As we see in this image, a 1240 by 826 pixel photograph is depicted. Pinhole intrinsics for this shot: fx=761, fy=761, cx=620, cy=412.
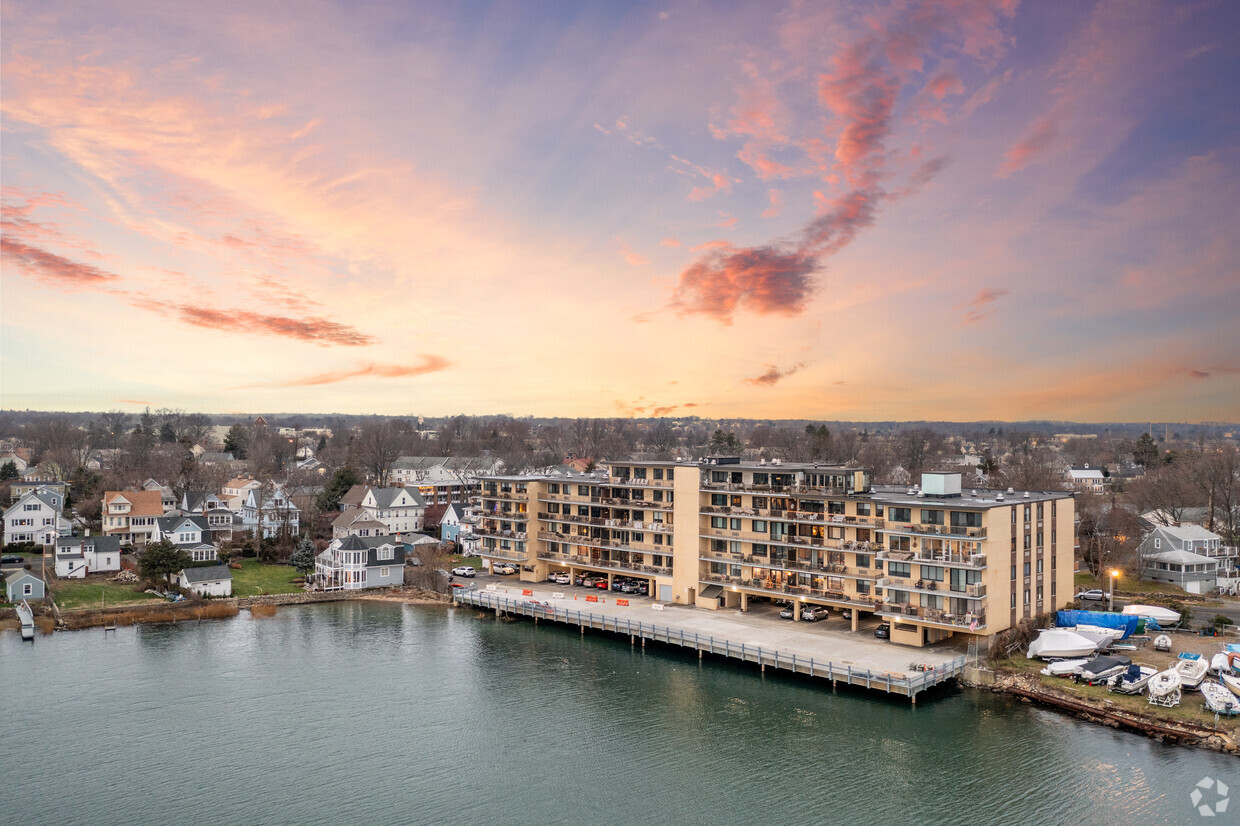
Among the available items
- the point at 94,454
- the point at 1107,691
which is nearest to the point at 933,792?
the point at 1107,691

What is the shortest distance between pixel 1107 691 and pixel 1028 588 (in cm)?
912

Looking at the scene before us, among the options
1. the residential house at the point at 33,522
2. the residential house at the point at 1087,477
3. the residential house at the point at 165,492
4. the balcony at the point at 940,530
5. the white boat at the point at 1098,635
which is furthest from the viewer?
the residential house at the point at 1087,477

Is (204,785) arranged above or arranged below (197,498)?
below

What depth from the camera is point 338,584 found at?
227ft

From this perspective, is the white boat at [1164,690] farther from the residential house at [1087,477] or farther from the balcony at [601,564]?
the residential house at [1087,477]

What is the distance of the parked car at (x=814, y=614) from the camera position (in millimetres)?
52906

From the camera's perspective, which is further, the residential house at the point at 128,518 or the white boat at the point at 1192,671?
the residential house at the point at 128,518

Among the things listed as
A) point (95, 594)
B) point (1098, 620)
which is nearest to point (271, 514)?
point (95, 594)

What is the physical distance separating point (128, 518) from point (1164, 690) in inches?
3601

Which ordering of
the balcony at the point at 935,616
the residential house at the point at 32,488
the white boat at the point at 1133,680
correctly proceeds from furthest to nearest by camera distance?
1. the residential house at the point at 32,488
2. the balcony at the point at 935,616
3. the white boat at the point at 1133,680

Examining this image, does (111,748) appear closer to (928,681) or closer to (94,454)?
(928,681)

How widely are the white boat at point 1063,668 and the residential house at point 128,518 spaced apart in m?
83.2

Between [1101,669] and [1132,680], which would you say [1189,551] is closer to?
[1101,669]

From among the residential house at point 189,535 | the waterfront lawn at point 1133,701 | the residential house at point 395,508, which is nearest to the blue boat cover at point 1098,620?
the waterfront lawn at point 1133,701
